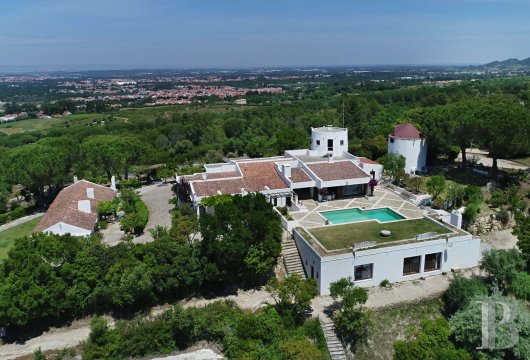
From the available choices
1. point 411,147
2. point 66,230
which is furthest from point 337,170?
point 66,230

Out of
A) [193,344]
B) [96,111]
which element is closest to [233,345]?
[193,344]

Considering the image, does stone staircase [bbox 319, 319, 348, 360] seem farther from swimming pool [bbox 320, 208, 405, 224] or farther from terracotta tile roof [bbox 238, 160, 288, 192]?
terracotta tile roof [bbox 238, 160, 288, 192]

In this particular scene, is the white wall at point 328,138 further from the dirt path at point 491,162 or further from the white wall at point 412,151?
the dirt path at point 491,162

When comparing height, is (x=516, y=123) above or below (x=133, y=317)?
above

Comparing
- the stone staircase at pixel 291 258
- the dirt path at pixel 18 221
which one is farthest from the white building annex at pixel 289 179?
the dirt path at pixel 18 221

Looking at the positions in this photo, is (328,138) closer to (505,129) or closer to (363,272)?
(505,129)

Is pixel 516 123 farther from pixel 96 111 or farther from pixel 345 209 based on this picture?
pixel 96 111

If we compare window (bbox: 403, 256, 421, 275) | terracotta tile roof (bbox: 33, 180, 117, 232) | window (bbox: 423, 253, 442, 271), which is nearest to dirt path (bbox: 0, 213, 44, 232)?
terracotta tile roof (bbox: 33, 180, 117, 232)
